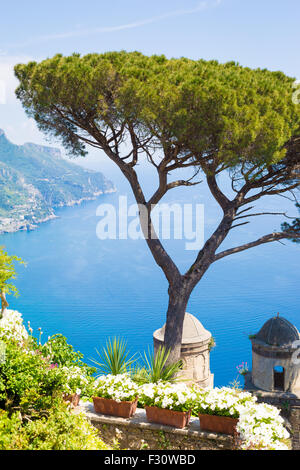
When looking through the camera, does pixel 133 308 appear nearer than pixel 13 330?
No

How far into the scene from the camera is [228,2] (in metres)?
15.6

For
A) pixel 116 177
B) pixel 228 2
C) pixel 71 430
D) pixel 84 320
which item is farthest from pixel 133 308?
pixel 116 177

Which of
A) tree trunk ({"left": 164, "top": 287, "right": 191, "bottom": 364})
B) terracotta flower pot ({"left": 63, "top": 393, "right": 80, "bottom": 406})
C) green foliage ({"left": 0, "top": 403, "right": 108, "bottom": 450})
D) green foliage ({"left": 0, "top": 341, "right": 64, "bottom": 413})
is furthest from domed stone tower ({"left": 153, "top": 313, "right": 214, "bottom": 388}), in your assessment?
green foliage ({"left": 0, "top": 403, "right": 108, "bottom": 450})

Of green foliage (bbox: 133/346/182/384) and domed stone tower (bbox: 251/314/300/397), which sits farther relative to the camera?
domed stone tower (bbox: 251/314/300/397)

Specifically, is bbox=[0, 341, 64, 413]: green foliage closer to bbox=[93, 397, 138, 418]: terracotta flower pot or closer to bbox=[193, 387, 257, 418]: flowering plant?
bbox=[93, 397, 138, 418]: terracotta flower pot

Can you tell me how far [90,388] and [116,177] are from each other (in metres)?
107

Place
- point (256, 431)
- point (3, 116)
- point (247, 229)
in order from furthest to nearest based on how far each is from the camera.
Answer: point (3, 116), point (247, 229), point (256, 431)

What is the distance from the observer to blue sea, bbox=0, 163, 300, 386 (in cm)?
2798

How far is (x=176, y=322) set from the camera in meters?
7.62

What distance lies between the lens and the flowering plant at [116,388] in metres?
4.45

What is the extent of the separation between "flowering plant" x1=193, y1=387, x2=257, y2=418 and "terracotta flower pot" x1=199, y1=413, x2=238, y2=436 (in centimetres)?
4

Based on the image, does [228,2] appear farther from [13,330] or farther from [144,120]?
[13,330]

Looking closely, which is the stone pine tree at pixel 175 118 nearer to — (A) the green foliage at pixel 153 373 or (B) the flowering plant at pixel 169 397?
(A) the green foliage at pixel 153 373

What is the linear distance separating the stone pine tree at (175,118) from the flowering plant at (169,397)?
3.17 metres
